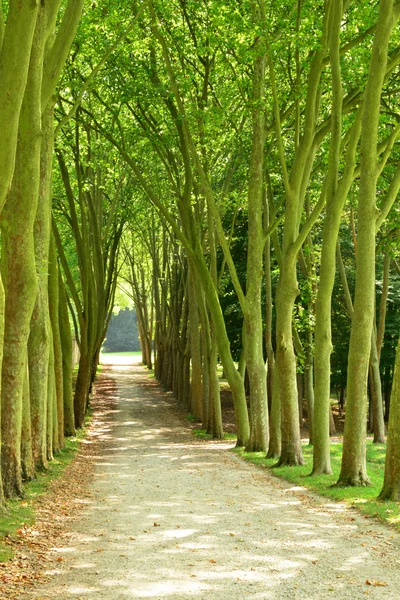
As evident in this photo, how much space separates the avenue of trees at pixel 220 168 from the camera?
36.6 ft

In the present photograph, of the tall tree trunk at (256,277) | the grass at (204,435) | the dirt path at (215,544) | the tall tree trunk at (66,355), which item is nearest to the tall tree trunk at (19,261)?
the dirt path at (215,544)

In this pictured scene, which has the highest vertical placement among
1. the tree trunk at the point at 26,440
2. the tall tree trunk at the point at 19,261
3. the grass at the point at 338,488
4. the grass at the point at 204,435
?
the tall tree trunk at the point at 19,261

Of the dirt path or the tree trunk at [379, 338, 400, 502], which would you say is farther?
the tree trunk at [379, 338, 400, 502]

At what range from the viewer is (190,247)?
74.7 ft

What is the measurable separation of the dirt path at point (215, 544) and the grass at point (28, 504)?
572mm

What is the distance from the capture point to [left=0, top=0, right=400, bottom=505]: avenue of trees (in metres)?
11.1

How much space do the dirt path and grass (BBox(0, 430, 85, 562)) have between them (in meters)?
0.57

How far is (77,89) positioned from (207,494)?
37.8 feet

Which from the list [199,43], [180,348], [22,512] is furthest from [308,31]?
[180,348]

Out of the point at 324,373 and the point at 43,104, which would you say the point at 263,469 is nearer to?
the point at 324,373

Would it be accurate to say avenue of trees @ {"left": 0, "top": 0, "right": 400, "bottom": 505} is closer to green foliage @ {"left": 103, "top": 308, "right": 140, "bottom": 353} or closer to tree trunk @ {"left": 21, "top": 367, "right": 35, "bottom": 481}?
tree trunk @ {"left": 21, "top": 367, "right": 35, "bottom": 481}

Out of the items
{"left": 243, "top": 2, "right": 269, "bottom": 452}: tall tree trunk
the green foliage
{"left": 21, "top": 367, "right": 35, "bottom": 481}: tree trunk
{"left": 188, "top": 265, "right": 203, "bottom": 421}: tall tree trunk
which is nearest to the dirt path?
{"left": 21, "top": 367, "right": 35, "bottom": 481}: tree trunk

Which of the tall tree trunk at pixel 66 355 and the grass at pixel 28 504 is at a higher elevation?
the tall tree trunk at pixel 66 355

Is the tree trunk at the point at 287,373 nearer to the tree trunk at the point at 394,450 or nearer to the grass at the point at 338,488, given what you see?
the grass at the point at 338,488
